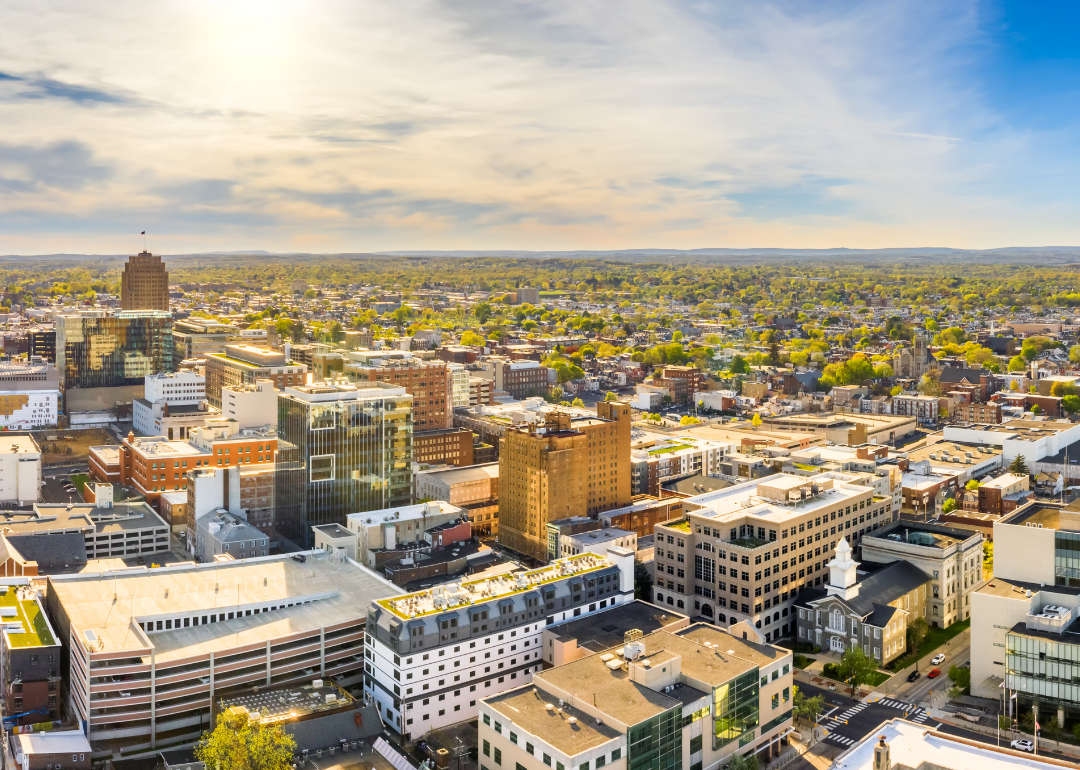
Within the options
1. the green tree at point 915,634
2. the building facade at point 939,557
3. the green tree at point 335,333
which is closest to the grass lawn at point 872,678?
the green tree at point 915,634

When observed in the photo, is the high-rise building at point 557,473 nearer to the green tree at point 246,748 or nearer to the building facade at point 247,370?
the green tree at point 246,748

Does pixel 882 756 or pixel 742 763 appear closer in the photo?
pixel 882 756

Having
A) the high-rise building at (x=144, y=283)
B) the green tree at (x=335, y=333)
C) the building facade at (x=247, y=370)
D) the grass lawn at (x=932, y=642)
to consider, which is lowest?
the grass lawn at (x=932, y=642)

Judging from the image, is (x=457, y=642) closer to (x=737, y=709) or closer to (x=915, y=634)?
(x=737, y=709)

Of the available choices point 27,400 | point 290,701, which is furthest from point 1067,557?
point 27,400

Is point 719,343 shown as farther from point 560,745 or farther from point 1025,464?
point 560,745

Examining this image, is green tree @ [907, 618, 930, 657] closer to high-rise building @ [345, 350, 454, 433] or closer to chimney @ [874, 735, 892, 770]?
chimney @ [874, 735, 892, 770]
